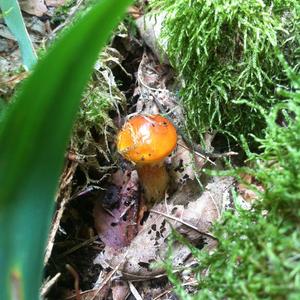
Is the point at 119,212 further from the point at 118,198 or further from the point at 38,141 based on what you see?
the point at 38,141

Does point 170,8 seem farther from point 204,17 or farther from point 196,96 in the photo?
point 196,96

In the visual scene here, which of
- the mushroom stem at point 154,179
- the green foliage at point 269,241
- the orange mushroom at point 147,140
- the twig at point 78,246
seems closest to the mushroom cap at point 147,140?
the orange mushroom at point 147,140

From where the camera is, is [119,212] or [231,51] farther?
[119,212]

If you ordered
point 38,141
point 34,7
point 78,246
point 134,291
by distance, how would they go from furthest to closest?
1. point 34,7
2. point 78,246
3. point 134,291
4. point 38,141

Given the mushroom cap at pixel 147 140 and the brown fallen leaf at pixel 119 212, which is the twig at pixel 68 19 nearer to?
the mushroom cap at pixel 147 140

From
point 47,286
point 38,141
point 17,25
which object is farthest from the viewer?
point 17,25

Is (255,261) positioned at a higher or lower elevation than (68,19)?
lower

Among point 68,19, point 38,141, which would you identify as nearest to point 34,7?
point 68,19

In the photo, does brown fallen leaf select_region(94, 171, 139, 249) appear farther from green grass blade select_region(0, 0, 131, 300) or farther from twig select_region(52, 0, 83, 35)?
green grass blade select_region(0, 0, 131, 300)
